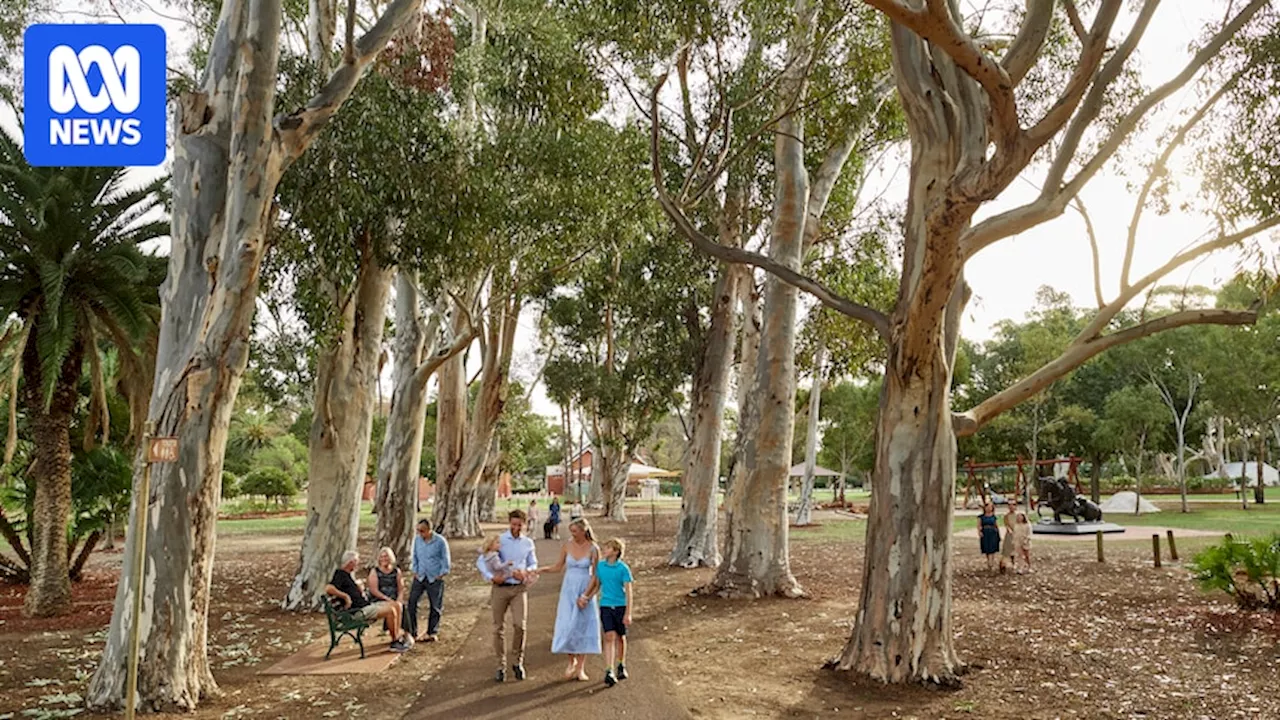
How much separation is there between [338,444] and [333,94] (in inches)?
260

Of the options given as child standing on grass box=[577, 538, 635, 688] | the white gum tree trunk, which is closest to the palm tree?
the white gum tree trunk

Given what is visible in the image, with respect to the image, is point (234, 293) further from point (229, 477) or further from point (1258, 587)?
point (229, 477)

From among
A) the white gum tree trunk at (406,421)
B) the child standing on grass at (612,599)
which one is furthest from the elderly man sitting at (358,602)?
the white gum tree trunk at (406,421)

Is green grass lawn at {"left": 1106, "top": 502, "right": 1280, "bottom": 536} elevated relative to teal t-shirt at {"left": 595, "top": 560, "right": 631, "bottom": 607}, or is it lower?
lower

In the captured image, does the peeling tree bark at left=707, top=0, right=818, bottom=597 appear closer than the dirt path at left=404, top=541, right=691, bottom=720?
No

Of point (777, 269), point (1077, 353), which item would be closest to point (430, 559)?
point (777, 269)

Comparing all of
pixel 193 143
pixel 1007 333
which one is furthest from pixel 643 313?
pixel 1007 333

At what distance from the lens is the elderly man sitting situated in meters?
10.5

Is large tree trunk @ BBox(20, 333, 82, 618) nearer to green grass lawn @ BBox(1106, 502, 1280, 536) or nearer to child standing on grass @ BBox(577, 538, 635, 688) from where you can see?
child standing on grass @ BBox(577, 538, 635, 688)

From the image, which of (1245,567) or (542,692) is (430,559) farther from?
(1245,567)

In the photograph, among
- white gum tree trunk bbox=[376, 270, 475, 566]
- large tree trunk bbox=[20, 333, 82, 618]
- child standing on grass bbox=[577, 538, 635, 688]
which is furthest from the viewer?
white gum tree trunk bbox=[376, 270, 475, 566]

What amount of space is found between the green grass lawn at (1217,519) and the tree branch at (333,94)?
2408 centimetres

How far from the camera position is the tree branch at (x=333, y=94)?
882 centimetres

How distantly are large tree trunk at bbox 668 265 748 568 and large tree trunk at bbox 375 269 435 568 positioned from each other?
5.69m
